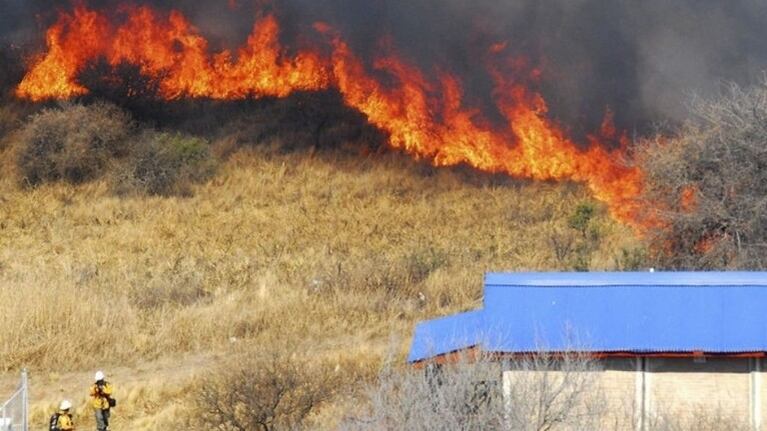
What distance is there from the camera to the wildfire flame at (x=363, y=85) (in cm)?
3494

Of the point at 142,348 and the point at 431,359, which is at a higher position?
the point at 142,348

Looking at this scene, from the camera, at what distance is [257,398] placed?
632 inches

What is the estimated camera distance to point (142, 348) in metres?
20.2

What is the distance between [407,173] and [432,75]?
613 centimetres

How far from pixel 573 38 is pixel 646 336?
2619cm

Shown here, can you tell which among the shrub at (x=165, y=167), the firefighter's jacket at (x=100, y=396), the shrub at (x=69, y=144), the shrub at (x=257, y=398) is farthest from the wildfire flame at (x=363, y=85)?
the firefighter's jacket at (x=100, y=396)

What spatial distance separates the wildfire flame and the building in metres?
15.5

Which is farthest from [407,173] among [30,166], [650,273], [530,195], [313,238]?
[650,273]

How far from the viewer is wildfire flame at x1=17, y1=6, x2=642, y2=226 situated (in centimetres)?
3494

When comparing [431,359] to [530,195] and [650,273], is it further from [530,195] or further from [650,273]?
[530,195]

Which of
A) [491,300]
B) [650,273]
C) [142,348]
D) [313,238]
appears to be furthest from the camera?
[313,238]

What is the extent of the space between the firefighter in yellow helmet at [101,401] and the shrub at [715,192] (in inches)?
398

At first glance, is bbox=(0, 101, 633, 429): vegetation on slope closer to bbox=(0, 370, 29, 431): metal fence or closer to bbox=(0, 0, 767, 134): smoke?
bbox=(0, 370, 29, 431): metal fence

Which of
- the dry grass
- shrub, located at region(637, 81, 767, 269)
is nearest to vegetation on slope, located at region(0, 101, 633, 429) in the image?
the dry grass
